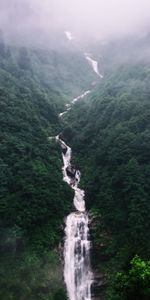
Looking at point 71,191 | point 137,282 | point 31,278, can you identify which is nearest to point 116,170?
point 71,191

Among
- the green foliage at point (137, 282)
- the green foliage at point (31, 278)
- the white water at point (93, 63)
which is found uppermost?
the white water at point (93, 63)

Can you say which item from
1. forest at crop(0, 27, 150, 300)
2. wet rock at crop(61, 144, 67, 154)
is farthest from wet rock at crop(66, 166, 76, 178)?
wet rock at crop(61, 144, 67, 154)

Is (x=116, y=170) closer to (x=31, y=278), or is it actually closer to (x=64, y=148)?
(x=64, y=148)

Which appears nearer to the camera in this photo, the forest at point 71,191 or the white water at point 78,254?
the forest at point 71,191

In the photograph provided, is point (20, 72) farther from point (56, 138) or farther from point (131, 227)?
point (131, 227)

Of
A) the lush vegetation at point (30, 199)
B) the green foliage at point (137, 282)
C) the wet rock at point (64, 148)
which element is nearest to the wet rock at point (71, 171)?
the lush vegetation at point (30, 199)

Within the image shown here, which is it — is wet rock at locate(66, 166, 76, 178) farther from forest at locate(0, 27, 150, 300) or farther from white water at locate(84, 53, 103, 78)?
white water at locate(84, 53, 103, 78)

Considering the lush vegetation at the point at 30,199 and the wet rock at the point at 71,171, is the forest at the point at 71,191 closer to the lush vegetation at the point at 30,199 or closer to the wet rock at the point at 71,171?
the lush vegetation at the point at 30,199

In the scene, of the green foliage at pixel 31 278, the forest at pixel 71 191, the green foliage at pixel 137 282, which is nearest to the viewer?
the green foliage at pixel 137 282
